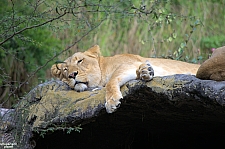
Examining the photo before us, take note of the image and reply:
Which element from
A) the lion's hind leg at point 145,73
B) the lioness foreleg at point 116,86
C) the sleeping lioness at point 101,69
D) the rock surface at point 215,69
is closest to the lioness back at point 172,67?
the sleeping lioness at point 101,69

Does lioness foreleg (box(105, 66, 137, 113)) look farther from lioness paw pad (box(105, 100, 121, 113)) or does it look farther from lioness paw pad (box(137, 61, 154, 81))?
lioness paw pad (box(137, 61, 154, 81))

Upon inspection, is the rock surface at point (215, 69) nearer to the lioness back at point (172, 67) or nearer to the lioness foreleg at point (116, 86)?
the lioness foreleg at point (116, 86)

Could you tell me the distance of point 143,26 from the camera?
7922mm

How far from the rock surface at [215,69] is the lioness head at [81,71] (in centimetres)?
124

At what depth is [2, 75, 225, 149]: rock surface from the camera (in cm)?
312

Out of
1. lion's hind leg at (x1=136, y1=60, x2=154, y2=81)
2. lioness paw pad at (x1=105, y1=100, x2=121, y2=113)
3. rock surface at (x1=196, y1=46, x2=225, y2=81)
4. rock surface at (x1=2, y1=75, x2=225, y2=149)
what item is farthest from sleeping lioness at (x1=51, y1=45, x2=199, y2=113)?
rock surface at (x1=196, y1=46, x2=225, y2=81)

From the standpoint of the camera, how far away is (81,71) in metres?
4.23

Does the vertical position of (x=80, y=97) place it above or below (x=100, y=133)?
above

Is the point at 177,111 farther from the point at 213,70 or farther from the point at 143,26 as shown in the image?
the point at 143,26

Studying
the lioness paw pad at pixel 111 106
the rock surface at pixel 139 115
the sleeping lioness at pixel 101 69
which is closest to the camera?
the rock surface at pixel 139 115

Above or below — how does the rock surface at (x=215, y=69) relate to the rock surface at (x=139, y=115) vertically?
above

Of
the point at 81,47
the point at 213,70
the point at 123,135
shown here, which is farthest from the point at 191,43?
the point at 213,70

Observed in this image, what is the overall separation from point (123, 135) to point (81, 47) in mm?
3104

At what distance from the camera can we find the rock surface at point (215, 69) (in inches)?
117
